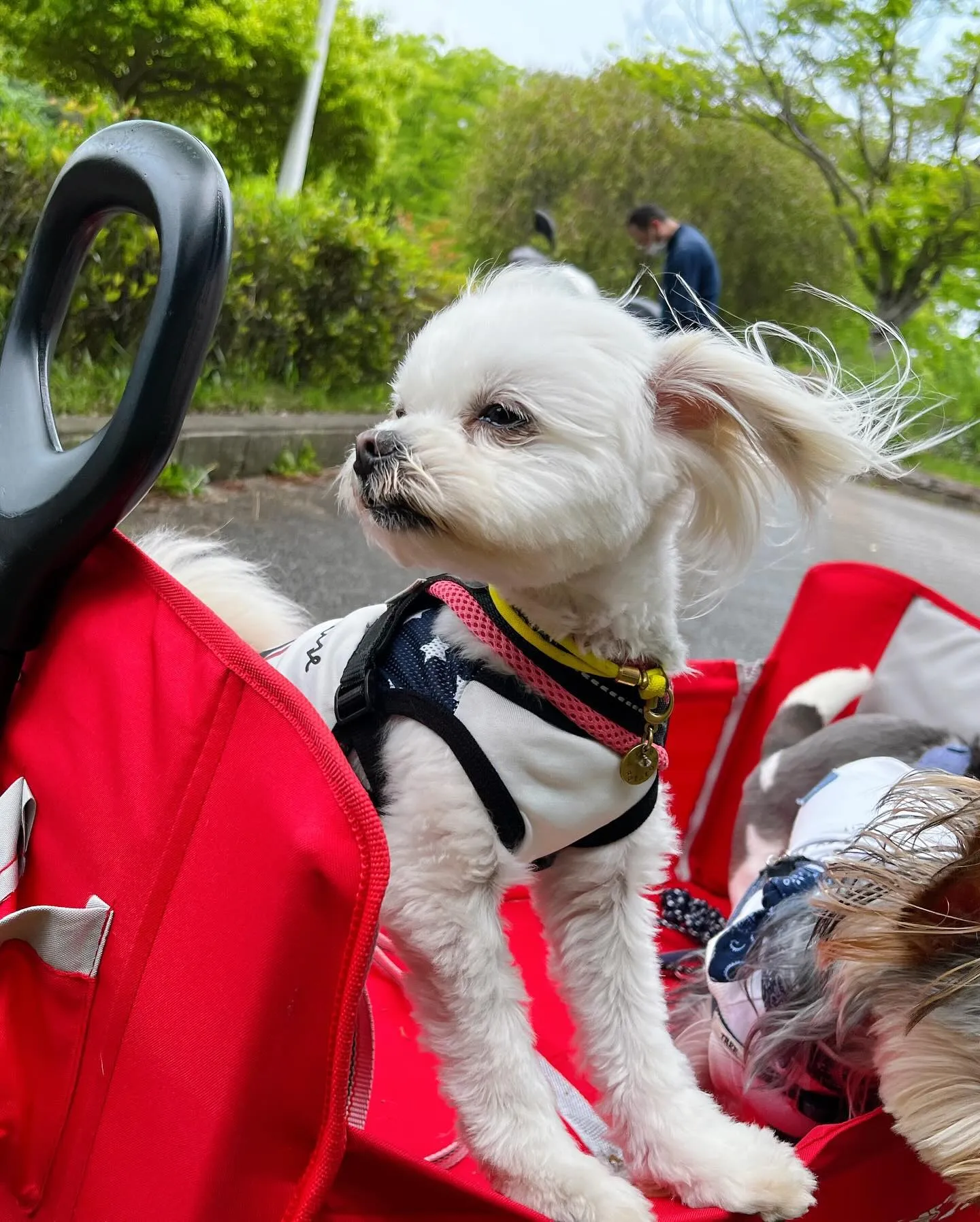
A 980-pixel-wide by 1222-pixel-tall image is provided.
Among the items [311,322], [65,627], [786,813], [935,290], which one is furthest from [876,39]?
[65,627]

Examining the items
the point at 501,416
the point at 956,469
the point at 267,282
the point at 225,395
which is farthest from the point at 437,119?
the point at 501,416

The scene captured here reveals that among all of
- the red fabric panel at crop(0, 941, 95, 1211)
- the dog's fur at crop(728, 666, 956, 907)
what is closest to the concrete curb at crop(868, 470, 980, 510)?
the dog's fur at crop(728, 666, 956, 907)

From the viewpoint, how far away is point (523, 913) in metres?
1.93

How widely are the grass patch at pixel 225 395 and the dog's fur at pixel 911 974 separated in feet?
6.37

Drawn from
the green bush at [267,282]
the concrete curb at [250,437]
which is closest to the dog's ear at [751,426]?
the concrete curb at [250,437]

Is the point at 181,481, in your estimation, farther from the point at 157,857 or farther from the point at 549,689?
the point at 157,857

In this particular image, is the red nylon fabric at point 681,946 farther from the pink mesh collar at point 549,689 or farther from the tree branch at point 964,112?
the tree branch at point 964,112

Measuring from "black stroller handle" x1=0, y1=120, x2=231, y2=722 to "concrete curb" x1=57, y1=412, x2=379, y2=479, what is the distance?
8.84ft

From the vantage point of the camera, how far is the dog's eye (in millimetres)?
1052

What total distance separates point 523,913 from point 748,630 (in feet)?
8.89

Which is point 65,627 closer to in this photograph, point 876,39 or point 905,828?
point 905,828

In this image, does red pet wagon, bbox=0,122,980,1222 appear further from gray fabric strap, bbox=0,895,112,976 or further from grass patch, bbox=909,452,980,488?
grass patch, bbox=909,452,980,488

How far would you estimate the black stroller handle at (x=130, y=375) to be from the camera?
0.76 meters

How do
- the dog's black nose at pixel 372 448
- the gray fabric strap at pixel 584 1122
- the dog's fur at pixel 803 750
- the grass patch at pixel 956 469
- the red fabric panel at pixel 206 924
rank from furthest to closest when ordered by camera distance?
the grass patch at pixel 956 469 → the dog's fur at pixel 803 750 → the gray fabric strap at pixel 584 1122 → the dog's black nose at pixel 372 448 → the red fabric panel at pixel 206 924
